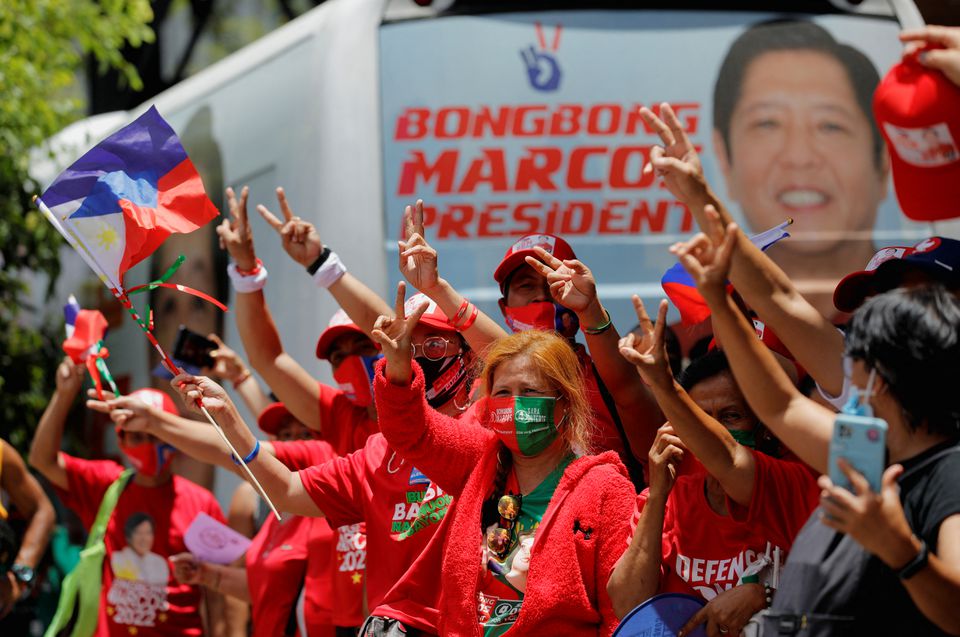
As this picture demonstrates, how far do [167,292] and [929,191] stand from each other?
5250mm

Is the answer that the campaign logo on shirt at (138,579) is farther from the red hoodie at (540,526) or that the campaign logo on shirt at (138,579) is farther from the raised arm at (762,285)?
the raised arm at (762,285)

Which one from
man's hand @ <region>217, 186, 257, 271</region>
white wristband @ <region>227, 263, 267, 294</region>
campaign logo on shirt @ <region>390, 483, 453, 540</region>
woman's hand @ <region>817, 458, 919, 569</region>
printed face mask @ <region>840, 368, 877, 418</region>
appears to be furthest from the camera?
white wristband @ <region>227, 263, 267, 294</region>

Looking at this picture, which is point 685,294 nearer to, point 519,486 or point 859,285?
point 859,285

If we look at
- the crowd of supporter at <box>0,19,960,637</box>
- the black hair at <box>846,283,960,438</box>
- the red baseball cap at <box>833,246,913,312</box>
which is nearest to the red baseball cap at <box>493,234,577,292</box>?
the crowd of supporter at <box>0,19,960,637</box>

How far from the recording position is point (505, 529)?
3.99m

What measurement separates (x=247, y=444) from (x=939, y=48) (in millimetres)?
2214

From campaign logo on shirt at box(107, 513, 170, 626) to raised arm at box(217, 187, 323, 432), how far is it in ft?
4.54

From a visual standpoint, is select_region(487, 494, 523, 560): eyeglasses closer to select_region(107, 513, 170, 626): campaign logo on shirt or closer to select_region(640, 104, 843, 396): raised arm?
select_region(640, 104, 843, 396): raised arm

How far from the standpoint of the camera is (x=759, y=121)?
6.06 metres

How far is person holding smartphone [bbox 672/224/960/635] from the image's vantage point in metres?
2.65

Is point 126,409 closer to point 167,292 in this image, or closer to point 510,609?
point 510,609

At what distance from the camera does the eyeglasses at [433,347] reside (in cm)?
480

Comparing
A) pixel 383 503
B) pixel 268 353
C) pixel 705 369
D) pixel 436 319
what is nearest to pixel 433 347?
pixel 436 319

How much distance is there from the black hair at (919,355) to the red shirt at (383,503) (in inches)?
72.3
